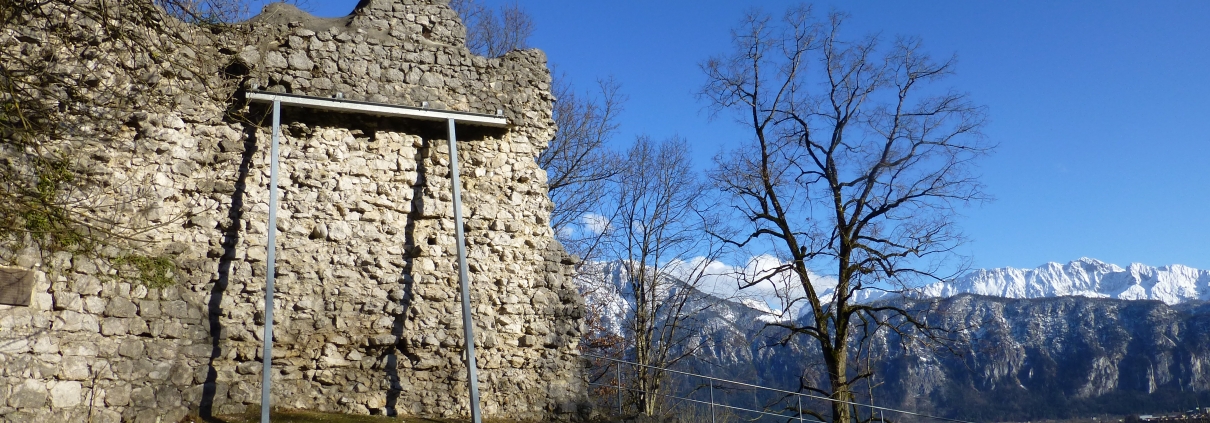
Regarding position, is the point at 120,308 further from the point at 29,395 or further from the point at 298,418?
the point at 298,418

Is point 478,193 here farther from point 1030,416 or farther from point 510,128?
point 1030,416

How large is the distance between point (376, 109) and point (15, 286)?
372 cm

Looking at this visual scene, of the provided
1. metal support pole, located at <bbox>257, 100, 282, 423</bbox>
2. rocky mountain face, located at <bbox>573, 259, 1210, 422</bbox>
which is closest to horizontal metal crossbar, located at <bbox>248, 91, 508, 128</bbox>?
metal support pole, located at <bbox>257, 100, 282, 423</bbox>

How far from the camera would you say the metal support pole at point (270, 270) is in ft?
25.3

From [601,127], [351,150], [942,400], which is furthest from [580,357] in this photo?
[942,400]

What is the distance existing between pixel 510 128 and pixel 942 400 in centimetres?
10033

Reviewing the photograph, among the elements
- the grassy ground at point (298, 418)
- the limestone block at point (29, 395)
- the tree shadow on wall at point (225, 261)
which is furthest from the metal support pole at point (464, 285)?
the limestone block at point (29, 395)

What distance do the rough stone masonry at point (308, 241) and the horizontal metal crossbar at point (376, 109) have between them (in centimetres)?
19

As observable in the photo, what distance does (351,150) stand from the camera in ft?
30.3

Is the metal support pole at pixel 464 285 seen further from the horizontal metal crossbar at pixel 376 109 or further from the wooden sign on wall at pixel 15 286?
the wooden sign on wall at pixel 15 286

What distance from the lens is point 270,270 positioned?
321 inches

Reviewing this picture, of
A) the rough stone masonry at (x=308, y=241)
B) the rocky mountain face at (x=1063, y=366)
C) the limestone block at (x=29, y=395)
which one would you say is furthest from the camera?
the rocky mountain face at (x=1063, y=366)

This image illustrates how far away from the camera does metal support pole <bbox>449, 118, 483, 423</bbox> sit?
8665 millimetres

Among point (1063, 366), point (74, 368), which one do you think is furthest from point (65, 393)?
point (1063, 366)
